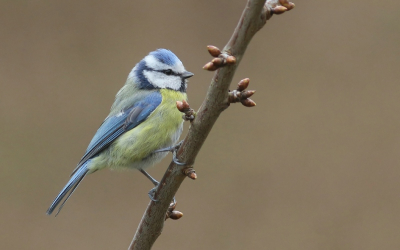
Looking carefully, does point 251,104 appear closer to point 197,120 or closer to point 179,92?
point 197,120

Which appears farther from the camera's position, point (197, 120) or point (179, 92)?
point (179, 92)

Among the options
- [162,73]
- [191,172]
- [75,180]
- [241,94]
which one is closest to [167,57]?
[162,73]

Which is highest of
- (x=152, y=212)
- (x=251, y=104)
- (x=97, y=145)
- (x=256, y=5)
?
(x=256, y=5)

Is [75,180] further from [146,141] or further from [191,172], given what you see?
[191,172]

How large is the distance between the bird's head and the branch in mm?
791

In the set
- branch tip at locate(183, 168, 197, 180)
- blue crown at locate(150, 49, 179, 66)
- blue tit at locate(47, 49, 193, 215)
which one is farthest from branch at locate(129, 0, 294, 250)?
blue crown at locate(150, 49, 179, 66)

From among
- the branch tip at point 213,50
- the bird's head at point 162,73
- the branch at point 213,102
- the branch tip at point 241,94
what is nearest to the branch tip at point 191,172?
the branch at point 213,102

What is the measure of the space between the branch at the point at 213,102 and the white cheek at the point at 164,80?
77 centimetres

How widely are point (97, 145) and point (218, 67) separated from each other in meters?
1.09

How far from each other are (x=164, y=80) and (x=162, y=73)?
0.04 metres

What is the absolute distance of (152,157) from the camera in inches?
70.2

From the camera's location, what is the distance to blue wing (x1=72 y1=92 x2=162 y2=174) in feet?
5.93

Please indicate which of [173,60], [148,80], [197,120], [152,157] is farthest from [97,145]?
[197,120]

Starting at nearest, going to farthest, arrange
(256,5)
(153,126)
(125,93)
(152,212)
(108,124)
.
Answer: (256,5), (152,212), (153,126), (108,124), (125,93)
